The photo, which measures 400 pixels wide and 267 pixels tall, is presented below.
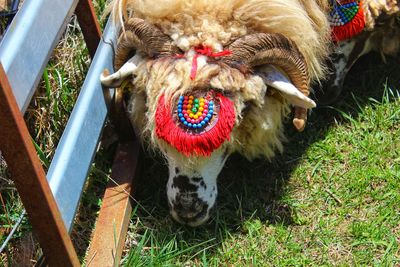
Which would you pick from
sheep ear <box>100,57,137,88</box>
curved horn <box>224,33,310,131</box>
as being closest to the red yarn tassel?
curved horn <box>224,33,310,131</box>

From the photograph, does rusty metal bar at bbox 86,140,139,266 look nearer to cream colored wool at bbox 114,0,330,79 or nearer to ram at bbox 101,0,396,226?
ram at bbox 101,0,396,226

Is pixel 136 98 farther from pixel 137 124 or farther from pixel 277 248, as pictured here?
pixel 277 248

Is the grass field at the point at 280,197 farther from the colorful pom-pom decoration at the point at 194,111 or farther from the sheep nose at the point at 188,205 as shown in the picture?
the colorful pom-pom decoration at the point at 194,111

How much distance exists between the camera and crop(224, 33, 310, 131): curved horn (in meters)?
2.79

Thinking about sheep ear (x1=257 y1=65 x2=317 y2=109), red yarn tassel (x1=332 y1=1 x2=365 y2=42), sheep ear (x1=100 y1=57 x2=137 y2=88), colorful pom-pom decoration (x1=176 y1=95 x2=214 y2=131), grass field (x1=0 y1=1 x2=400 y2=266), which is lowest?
grass field (x1=0 y1=1 x2=400 y2=266)

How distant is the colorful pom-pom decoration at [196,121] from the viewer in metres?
2.69

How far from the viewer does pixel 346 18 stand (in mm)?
3484

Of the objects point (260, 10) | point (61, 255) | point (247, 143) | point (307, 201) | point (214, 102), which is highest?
point (260, 10)

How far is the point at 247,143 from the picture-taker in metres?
3.23

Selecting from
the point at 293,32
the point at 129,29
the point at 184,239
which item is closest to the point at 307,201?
the point at 184,239

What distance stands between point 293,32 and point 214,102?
1.86 ft

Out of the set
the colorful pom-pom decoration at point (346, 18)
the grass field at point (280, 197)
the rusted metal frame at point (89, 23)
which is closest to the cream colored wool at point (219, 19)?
the rusted metal frame at point (89, 23)

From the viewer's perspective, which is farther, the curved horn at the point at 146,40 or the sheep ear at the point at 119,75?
the sheep ear at the point at 119,75

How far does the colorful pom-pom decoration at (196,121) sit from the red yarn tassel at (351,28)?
1.06 m
